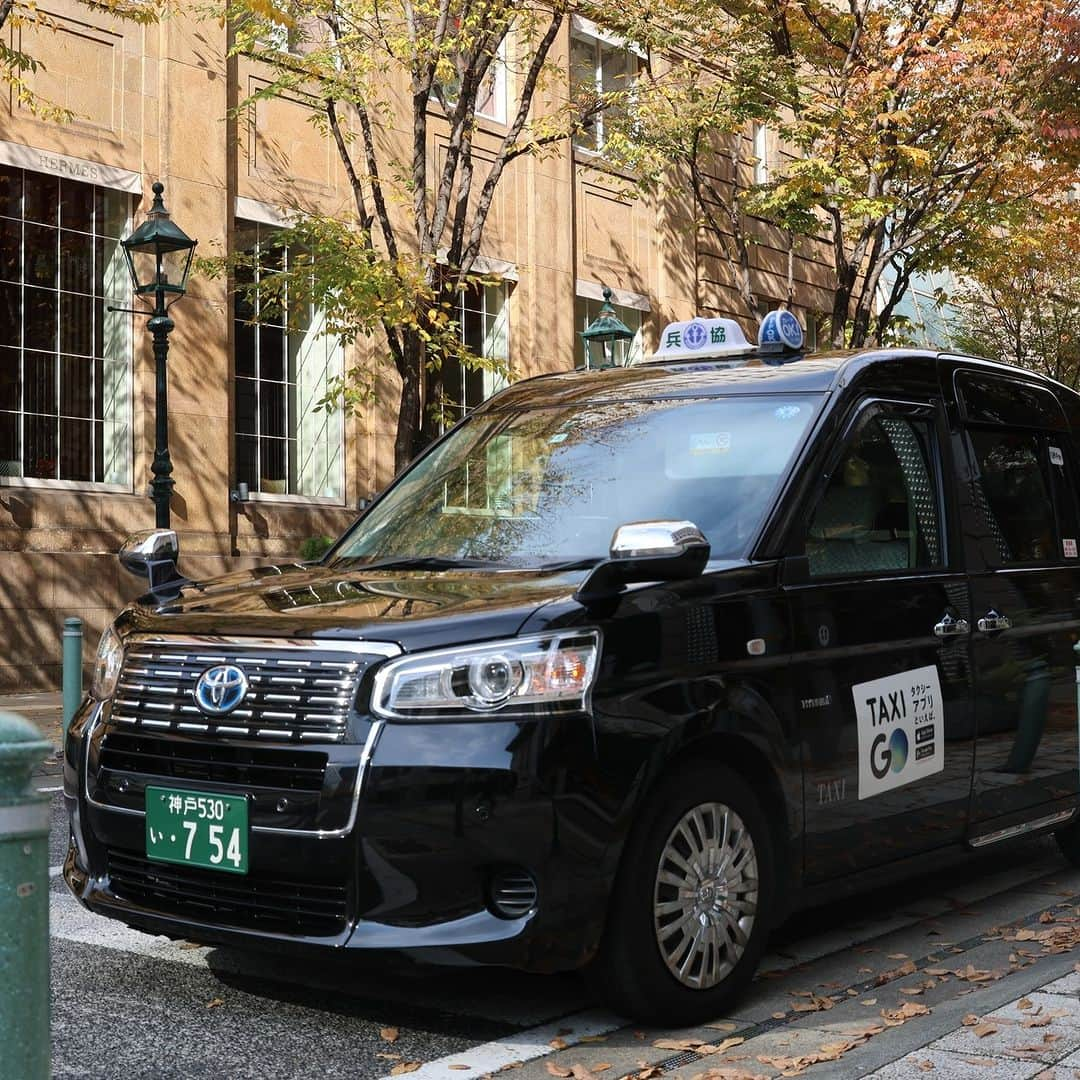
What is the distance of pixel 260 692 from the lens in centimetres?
450

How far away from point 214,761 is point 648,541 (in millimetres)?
1323

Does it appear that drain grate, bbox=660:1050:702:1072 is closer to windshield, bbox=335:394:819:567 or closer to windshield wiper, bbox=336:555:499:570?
windshield, bbox=335:394:819:567

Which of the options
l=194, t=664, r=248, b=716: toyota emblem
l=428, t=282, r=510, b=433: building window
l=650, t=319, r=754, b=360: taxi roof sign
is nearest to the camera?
l=194, t=664, r=248, b=716: toyota emblem

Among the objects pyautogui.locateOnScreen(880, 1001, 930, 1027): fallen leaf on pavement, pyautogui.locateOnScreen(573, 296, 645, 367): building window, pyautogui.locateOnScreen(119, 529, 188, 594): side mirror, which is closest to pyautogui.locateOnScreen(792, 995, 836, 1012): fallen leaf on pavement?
pyautogui.locateOnScreen(880, 1001, 930, 1027): fallen leaf on pavement

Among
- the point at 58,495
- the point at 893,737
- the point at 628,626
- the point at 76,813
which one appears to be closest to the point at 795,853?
the point at 893,737

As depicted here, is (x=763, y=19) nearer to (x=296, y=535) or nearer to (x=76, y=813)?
(x=296, y=535)

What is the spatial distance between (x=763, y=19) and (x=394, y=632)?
17268mm

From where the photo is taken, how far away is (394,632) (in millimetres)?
4484

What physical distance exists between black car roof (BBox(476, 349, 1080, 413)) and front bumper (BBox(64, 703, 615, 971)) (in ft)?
6.05

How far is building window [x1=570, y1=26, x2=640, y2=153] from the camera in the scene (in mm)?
23828

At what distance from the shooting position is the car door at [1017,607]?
20.2ft

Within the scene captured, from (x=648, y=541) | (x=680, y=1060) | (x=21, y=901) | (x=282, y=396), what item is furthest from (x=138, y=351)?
(x=21, y=901)

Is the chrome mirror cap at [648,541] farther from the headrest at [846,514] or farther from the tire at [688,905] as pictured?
the headrest at [846,514]

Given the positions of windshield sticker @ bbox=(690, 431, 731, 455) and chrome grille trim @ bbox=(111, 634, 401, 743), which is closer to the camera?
chrome grille trim @ bbox=(111, 634, 401, 743)
